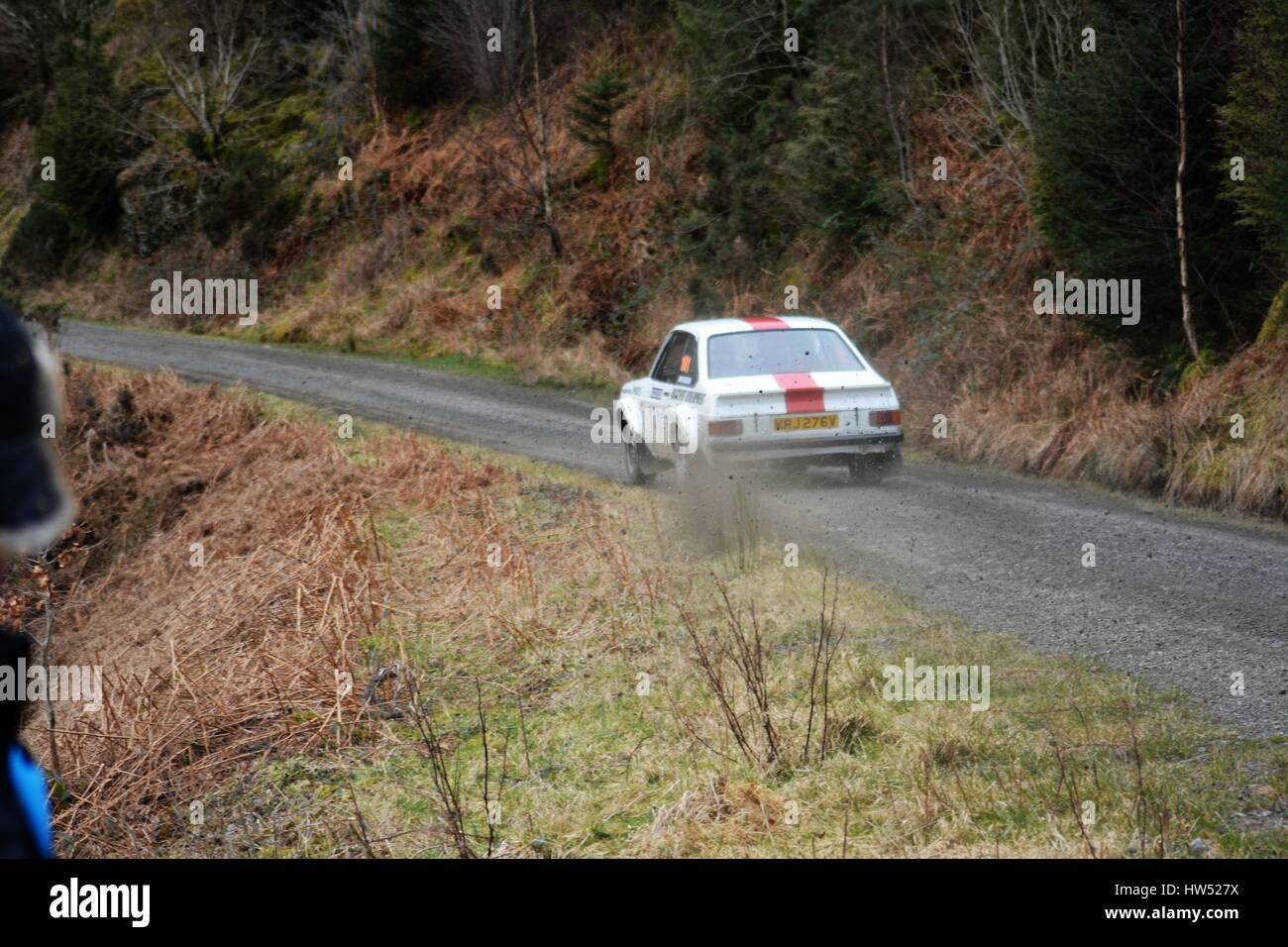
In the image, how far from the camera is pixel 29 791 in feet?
5.23

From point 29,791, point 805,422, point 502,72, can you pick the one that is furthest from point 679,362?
point 502,72

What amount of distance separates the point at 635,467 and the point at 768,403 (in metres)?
2.09

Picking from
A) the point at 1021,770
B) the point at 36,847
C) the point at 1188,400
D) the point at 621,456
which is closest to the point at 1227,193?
the point at 1188,400

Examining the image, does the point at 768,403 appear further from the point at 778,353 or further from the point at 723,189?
the point at 723,189

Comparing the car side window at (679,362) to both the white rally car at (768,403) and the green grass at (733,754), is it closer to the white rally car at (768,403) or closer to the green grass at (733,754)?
the white rally car at (768,403)

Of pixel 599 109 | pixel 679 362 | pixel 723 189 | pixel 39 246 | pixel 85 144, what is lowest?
pixel 679 362

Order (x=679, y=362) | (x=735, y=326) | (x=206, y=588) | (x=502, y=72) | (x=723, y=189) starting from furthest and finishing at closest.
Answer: (x=502, y=72), (x=723, y=189), (x=679, y=362), (x=735, y=326), (x=206, y=588)

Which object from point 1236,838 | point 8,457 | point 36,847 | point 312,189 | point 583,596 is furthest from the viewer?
point 312,189

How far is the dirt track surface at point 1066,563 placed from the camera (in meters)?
6.60

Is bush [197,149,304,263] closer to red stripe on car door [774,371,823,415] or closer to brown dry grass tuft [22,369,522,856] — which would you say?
brown dry grass tuft [22,369,522,856]

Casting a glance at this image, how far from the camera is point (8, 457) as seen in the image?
4.58 feet

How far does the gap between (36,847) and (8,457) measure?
1.74 ft

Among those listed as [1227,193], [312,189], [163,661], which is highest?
[312,189]

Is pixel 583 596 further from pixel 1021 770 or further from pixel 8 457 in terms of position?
pixel 8 457
